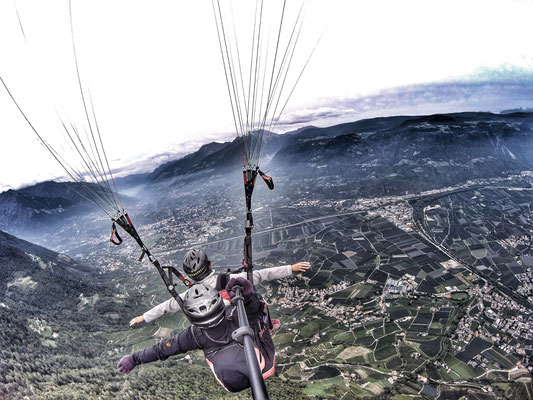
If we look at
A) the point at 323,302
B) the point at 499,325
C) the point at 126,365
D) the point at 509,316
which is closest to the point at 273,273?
the point at 126,365

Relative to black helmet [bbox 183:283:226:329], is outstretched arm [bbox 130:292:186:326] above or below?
below

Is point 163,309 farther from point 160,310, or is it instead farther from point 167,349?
point 167,349

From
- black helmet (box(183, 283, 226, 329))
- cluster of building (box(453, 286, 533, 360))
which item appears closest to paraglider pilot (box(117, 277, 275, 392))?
black helmet (box(183, 283, 226, 329))

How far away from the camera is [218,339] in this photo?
3.77 m

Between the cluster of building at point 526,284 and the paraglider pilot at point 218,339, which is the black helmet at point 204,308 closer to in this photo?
the paraglider pilot at point 218,339

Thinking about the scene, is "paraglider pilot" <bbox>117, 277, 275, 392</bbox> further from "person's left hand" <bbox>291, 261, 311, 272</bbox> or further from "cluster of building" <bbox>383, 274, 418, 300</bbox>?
"cluster of building" <bbox>383, 274, 418, 300</bbox>

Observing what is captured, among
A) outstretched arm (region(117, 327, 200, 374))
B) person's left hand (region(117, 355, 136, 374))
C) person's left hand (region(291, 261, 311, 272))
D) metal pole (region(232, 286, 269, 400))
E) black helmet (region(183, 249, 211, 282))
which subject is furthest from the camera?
person's left hand (region(291, 261, 311, 272))

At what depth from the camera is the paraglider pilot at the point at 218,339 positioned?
3.41 m

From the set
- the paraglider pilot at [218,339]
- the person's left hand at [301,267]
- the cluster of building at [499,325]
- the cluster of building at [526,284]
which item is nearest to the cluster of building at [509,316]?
the cluster of building at [499,325]

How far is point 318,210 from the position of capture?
7150 centimetres

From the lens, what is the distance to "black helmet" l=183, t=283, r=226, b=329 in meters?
3.35

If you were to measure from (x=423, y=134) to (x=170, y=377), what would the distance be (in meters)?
135

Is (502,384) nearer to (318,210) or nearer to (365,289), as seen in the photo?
(365,289)

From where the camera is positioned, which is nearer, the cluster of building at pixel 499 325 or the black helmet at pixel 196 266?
the black helmet at pixel 196 266
